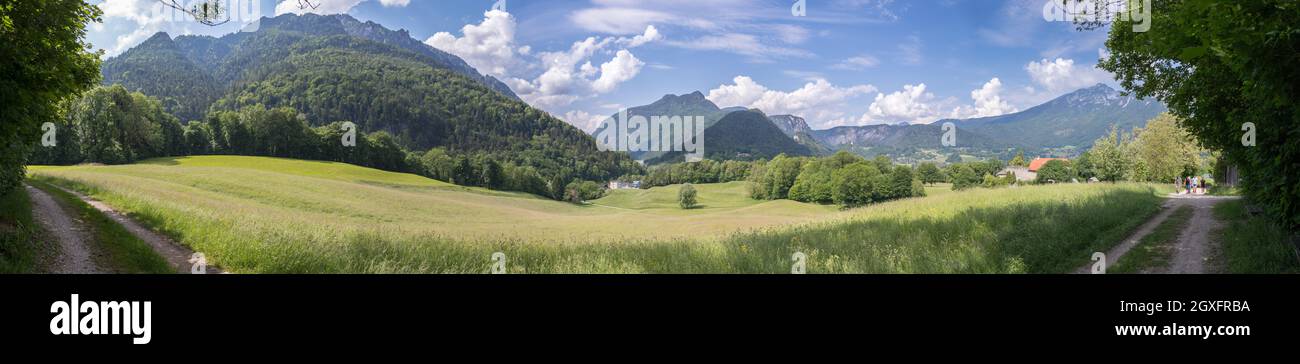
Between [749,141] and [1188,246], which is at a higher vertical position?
[749,141]

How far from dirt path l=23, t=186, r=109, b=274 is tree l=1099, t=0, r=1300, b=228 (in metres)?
A: 13.8

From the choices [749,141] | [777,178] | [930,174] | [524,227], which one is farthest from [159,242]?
[930,174]

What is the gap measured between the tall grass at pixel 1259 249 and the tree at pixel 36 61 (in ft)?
54.1

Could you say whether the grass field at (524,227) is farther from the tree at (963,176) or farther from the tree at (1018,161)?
the tree at (963,176)

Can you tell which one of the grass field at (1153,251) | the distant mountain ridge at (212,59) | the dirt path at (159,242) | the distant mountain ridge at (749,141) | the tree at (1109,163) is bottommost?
the grass field at (1153,251)

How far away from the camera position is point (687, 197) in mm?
13094

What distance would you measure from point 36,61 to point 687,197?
11.6 meters

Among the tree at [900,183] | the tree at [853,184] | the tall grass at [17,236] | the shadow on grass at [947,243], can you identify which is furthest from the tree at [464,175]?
the tree at [900,183]

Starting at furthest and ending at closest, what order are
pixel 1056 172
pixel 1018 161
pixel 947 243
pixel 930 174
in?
pixel 1056 172, pixel 1018 161, pixel 930 174, pixel 947 243

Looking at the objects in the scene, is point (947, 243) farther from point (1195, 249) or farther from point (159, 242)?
point (159, 242)

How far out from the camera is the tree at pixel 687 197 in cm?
1281

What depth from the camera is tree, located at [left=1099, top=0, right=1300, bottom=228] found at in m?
5.05

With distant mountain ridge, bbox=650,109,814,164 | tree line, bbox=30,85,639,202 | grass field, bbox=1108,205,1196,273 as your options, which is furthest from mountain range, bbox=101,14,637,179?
grass field, bbox=1108,205,1196,273

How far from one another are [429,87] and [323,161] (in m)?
3.17
